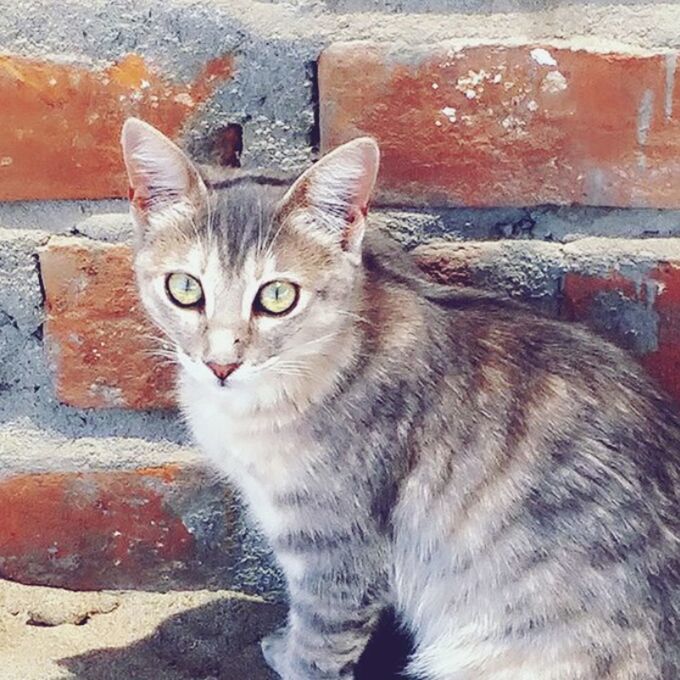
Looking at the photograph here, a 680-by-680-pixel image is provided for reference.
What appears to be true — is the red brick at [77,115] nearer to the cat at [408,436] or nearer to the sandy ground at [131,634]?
the cat at [408,436]

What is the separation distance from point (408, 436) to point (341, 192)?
0.20 m

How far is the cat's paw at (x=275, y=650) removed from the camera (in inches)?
43.2

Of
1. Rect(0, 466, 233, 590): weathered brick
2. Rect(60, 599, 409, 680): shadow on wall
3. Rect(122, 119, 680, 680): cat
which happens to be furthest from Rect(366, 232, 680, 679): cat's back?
Rect(0, 466, 233, 590): weathered brick

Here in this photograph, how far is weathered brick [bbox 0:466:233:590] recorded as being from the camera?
1169mm

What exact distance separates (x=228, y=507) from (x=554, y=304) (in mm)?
345

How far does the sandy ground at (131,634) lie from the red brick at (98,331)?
0.60ft

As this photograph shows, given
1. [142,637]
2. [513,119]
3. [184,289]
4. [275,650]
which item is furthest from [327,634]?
[513,119]

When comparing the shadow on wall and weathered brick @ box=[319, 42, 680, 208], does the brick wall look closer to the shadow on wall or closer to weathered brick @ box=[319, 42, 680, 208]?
weathered brick @ box=[319, 42, 680, 208]

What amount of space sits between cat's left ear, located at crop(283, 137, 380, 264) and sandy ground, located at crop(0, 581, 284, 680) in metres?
0.37

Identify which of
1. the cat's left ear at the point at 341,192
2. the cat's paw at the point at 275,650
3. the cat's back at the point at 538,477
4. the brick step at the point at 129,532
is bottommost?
the cat's paw at the point at 275,650

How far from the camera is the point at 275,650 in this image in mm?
1110

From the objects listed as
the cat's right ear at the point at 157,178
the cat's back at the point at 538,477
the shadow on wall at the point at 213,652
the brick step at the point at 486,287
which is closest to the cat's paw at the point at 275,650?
the shadow on wall at the point at 213,652

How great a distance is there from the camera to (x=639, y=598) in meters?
0.98

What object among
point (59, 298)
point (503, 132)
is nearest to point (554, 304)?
point (503, 132)
